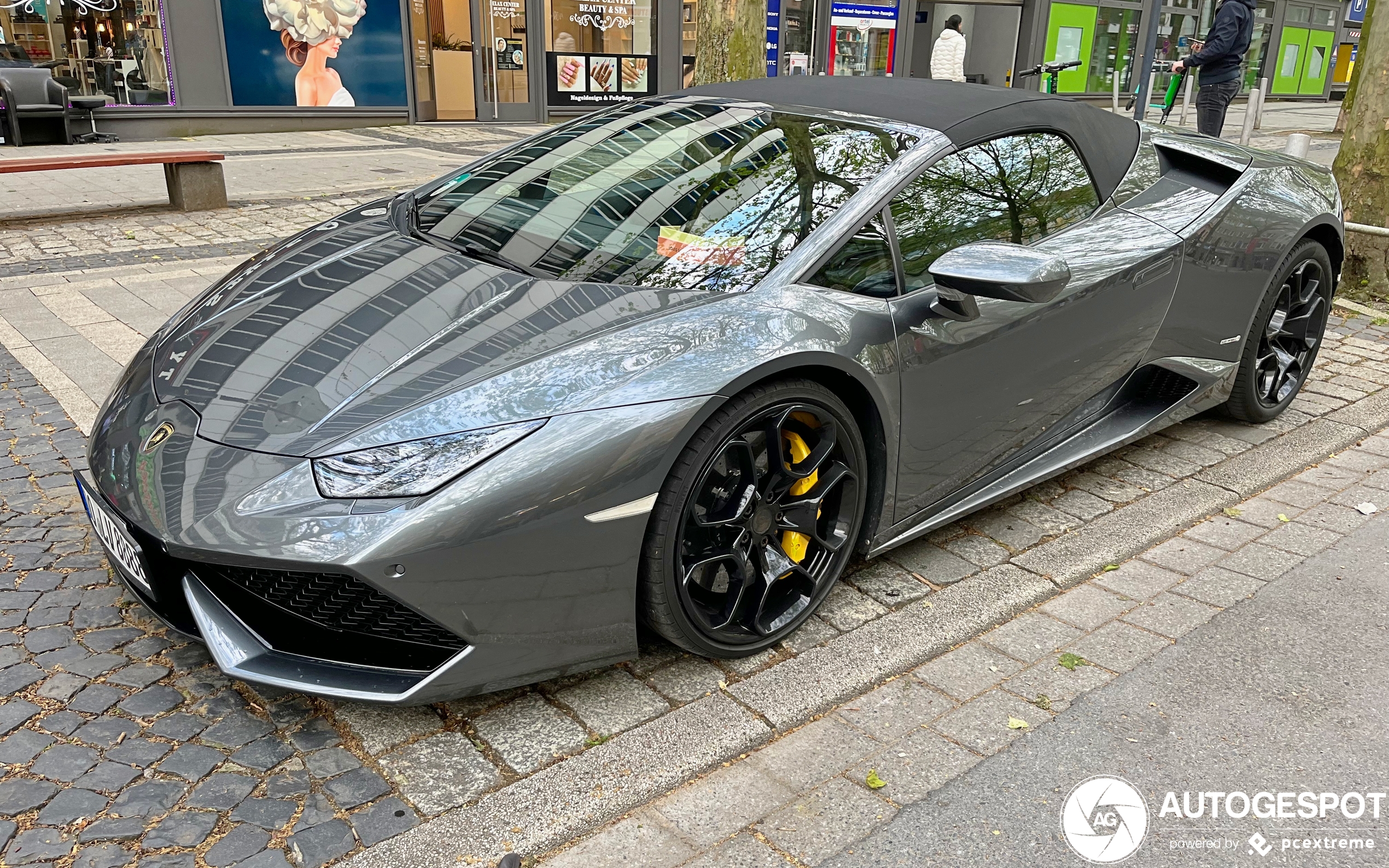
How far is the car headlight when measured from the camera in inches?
84.0

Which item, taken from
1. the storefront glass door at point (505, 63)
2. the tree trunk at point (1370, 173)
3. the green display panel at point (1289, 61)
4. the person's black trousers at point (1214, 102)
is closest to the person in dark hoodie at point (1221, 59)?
the person's black trousers at point (1214, 102)

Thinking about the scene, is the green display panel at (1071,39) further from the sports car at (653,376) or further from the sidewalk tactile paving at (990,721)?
the sidewalk tactile paving at (990,721)

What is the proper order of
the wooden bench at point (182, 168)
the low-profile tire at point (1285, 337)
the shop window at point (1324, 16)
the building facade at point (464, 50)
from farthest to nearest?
the shop window at point (1324, 16)
the building facade at point (464, 50)
the wooden bench at point (182, 168)
the low-profile tire at point (1285, 337)

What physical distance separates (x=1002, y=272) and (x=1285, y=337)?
8.07ft

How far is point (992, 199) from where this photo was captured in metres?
3.16

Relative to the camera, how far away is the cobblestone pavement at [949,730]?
6.98 ft

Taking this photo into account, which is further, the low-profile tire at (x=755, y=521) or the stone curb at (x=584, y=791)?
the low-profile tire at (x=755, y=521)

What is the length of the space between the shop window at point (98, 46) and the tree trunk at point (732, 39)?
6.93 m

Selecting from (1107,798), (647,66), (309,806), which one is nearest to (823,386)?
(1107,798)

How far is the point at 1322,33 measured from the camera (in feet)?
79.3

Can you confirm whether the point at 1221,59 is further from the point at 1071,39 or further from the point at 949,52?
the point at 1071,39

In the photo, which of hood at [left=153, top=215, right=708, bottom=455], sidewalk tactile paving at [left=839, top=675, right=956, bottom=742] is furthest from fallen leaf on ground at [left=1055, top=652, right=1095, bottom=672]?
hood at [left=153, top=215, right=708, bottom=455]

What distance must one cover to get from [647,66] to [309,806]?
1472 centimetres

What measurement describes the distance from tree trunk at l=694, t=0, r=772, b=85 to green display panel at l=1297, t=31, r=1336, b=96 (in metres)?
21.3
